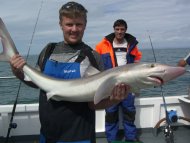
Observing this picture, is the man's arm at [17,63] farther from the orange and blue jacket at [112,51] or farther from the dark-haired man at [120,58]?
the orange and blue jacket at [112,51]

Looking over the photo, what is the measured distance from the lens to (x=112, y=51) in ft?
22.3

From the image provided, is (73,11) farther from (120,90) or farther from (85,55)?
(120,90)

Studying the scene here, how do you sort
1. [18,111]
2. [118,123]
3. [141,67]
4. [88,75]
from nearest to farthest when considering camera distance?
1. [141,67]
2. [88,75]
3. [18,111]
4. [118,123]

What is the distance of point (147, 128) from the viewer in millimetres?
6922

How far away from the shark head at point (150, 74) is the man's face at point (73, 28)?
0.61 metres

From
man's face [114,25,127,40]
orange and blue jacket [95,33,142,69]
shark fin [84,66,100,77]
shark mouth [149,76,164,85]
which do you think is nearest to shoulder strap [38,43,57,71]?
shark fin [84,66,100,77]

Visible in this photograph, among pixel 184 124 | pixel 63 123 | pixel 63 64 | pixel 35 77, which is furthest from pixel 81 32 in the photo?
pixel 184 124

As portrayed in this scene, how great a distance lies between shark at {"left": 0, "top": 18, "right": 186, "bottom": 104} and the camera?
8.54 ft

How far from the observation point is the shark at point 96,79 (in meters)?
2.60

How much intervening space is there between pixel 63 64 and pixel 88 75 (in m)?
0.27

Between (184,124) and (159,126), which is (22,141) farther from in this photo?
(184,124)

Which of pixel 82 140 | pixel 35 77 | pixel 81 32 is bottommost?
pixel 82 140

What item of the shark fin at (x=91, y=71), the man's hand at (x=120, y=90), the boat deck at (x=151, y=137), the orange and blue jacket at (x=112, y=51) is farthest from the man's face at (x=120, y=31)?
the man's hand at (x=120, y=90)

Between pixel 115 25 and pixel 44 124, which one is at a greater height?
pixel 115 25
